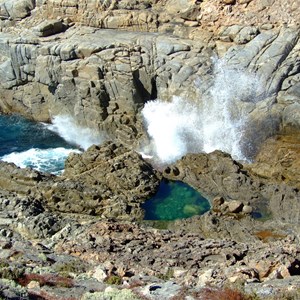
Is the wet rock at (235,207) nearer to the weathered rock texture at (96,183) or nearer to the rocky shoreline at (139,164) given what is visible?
the rocky shoreline at (139,164)

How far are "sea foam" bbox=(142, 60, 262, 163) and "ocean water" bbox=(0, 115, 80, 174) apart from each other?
23.5ft

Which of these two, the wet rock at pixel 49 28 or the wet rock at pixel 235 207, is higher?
the wet rock at pixel 49 28

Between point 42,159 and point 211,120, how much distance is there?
45.4 ft

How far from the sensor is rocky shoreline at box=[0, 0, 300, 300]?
2158cm

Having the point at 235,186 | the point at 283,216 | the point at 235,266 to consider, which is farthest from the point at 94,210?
the point at 235,266

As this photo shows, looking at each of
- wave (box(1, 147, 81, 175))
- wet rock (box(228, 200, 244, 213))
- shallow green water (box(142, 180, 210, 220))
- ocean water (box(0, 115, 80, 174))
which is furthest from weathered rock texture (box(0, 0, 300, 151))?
wet rock (box(228, 200, 244, 213))

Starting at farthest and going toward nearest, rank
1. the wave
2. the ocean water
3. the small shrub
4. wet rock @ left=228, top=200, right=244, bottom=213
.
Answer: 1. the ocean water
2. the wave
3. wet rock @ left=228, top=200, right=244, bottom=213
4. the small shrub

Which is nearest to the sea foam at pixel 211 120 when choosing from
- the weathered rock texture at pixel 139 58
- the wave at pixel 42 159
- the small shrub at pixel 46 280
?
the weathered rock texture at pixel 139 58

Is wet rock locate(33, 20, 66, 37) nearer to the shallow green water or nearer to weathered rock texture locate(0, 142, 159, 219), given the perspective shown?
weathered rock texture locate(0, 142, 159, 219)

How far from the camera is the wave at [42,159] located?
43.5 meters

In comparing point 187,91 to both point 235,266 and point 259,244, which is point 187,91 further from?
point 235,266

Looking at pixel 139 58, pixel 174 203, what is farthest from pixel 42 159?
pixel 174 203

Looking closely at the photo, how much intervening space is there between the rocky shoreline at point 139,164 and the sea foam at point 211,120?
1.73 feet

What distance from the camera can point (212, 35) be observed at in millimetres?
46469
